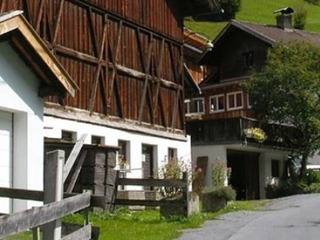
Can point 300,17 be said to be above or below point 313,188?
above

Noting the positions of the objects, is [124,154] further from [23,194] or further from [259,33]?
[259,33]

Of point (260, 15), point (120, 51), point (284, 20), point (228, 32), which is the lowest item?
point (120, 51)

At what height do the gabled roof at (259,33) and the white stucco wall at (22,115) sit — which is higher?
the gabled roof at (259,33)

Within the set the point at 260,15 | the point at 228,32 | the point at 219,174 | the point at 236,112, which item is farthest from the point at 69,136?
the point at 260,15

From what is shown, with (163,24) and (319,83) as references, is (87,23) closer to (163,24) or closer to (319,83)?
(163,24)

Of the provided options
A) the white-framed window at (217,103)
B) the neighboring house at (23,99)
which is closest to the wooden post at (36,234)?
the neighboring house at (23,99)

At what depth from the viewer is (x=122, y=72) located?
27875 millimetres

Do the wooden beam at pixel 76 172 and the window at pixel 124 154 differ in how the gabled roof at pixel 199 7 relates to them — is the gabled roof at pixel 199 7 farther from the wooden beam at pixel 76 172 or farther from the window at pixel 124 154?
the wooden beam at pixel 76 172

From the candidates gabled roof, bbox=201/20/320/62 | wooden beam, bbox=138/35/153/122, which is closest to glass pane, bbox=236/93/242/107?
gabled roof, bbox=201/20/320/62

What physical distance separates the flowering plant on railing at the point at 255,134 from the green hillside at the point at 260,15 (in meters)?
48.3

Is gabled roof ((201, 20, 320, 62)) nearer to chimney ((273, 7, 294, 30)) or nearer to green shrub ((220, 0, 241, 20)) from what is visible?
chimney ((273, 7, 294, 30))

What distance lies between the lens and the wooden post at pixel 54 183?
9375mm

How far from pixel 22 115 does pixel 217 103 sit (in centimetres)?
3510

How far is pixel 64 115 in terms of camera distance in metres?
24.0
